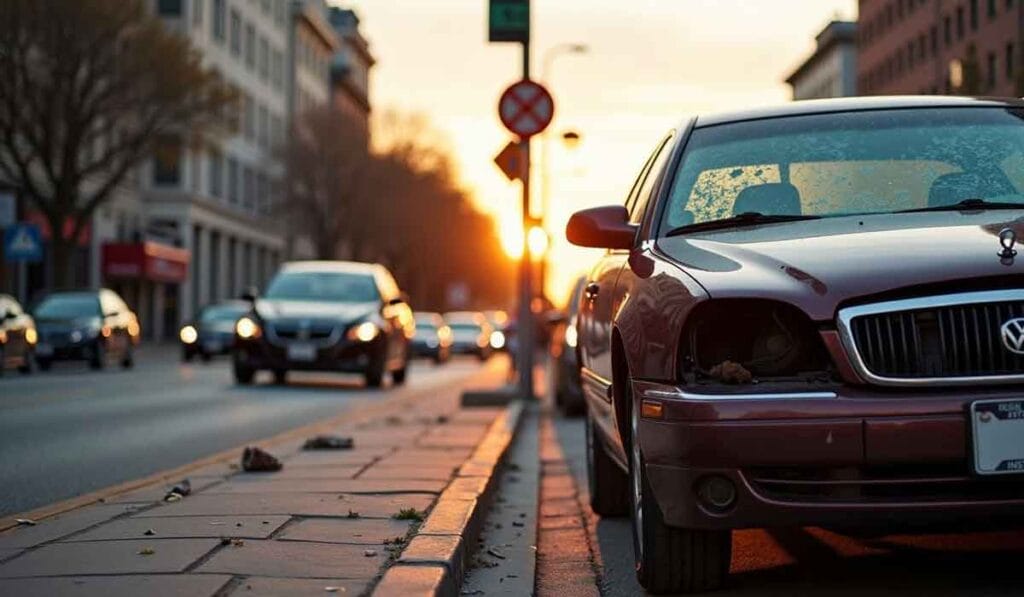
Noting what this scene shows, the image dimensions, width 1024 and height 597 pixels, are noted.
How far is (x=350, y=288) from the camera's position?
→ 23.6 meters

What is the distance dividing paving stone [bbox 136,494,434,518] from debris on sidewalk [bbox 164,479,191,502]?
92mm

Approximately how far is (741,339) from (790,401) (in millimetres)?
384

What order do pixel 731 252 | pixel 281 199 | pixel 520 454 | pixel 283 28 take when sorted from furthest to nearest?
1. pixel 283 28
2. pixel 281 199
3. pixel 520 454
4. pixel 731 252

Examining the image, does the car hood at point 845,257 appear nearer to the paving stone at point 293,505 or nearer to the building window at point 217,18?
the paving stone at point 293,505

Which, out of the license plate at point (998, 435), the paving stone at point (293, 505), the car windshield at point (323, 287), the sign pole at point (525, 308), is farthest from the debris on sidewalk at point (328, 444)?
the car windshield at point (323, 287)

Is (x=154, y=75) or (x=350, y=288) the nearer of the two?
(x=350, y=288)

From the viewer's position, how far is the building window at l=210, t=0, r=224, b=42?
2692 inches

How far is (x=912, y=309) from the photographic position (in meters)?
4.90

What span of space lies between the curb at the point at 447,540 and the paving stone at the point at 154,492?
1224 millimetres

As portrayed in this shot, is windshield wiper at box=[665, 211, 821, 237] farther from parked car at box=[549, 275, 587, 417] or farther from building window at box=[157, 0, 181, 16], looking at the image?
building window at box=[157, 0, 181, 16]

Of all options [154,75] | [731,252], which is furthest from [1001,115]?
[154,75]

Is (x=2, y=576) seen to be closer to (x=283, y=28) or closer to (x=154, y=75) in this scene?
(x=154, y=75)

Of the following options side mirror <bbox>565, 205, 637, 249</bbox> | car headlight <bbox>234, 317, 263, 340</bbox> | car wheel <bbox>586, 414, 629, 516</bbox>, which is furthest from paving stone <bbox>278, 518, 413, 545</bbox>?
car headlight <bbox>234, 317, 263, 340</bbox>

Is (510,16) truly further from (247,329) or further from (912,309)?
(912,309)
